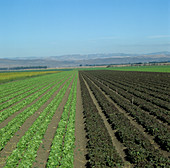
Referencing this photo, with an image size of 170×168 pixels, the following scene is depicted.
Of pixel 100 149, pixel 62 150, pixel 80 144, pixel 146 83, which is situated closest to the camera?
pixel 100 149

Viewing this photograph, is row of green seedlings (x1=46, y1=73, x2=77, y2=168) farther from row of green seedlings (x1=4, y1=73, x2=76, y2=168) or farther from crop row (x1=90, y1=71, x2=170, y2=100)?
crop row (x1=90, y1=71, x2=170, y2=100)

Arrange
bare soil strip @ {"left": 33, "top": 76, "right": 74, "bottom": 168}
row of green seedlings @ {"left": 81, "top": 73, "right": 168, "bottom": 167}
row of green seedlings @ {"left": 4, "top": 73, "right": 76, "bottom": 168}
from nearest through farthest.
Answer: row of green seedlings @ {"left": 81, "top": 73, "right": 168, "bottom": 167}
row of green seedlings @ {"left": 4, "top": 73, "right": 76, "bottom": 168}
bare soil strip @ {"left": 33, "top": 76, "right": 74, "bottom": 168}

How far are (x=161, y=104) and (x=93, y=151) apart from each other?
12.1 metres

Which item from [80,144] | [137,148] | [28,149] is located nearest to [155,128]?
[137,148]

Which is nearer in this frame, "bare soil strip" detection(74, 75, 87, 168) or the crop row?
"bare soil strip" detection(74, 75, 87, 168)

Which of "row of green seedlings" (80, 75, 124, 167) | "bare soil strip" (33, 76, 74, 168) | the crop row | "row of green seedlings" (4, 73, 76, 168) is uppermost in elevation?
the crop row

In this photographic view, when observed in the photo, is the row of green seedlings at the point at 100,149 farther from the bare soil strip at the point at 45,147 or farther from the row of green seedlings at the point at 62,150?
the bare soil strip at the point at 45,147

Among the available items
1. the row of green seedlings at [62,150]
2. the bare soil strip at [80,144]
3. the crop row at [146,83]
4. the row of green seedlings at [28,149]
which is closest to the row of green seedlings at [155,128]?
the bare soil strip at [80,144]

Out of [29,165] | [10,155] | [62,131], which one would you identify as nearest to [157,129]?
[62,131]

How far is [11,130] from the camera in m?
13.9

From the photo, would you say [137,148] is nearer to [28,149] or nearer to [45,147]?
[45,147]

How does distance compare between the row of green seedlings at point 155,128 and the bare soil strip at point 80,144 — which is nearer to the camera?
the bare soil strip at point 80,144

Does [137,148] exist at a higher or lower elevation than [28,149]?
higher

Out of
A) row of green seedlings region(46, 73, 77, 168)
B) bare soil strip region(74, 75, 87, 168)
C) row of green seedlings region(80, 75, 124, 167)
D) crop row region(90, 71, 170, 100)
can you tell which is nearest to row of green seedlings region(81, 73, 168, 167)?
row of green seedlings region(80, 75, 124, 167)
